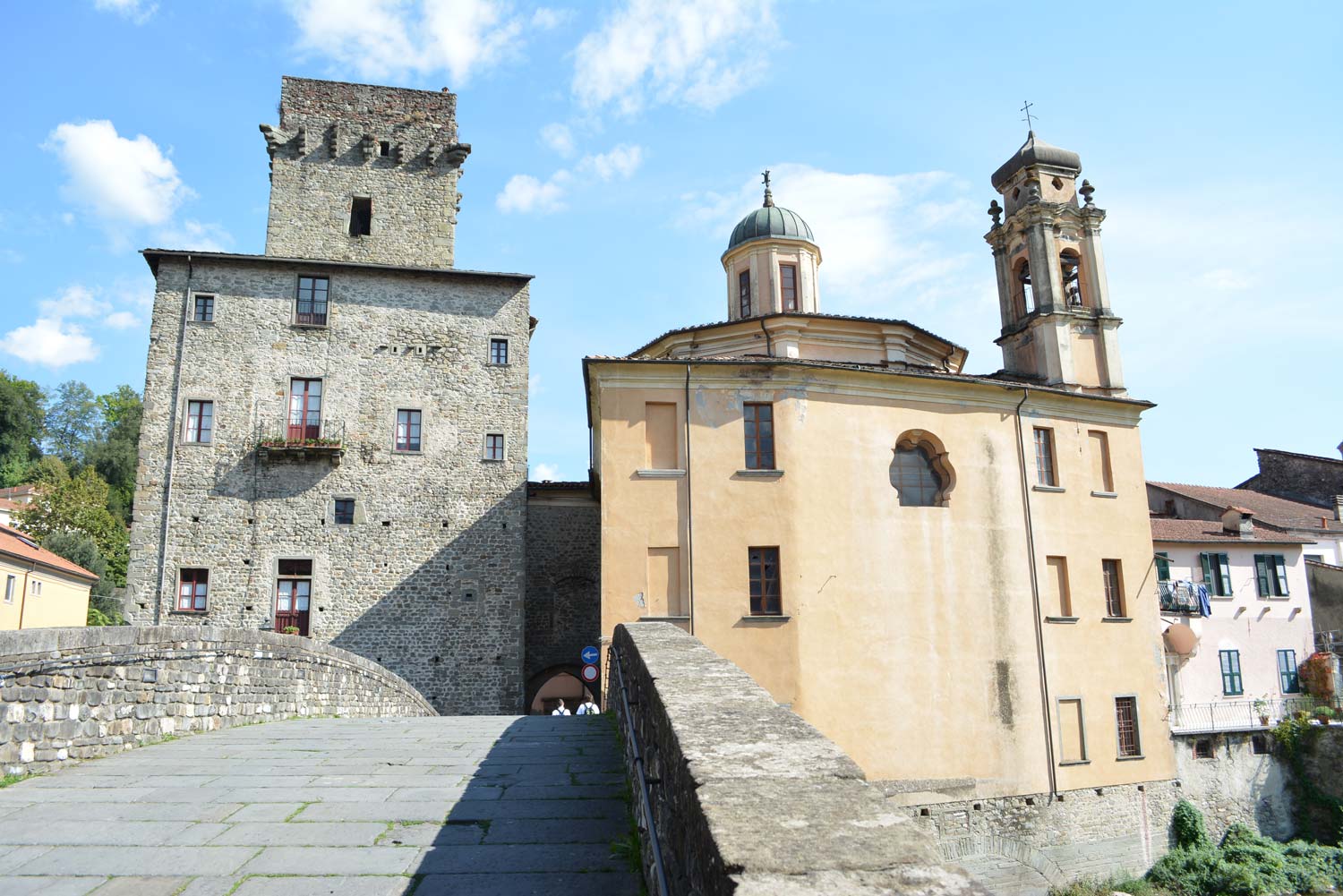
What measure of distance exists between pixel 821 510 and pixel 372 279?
15.1m

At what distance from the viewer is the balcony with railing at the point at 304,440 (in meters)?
24.0

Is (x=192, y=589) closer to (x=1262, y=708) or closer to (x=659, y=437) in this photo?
(x=659, y=437)


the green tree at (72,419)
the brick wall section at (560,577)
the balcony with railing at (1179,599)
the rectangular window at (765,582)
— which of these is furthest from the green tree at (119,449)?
the balcony with railing at (1179,599)

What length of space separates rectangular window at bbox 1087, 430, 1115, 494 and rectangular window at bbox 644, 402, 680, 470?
38.6ft

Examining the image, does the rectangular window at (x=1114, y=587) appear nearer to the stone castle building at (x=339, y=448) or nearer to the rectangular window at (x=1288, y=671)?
the rectangular window at (x=1288, y=671)

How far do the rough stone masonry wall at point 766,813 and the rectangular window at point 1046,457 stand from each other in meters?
19.9

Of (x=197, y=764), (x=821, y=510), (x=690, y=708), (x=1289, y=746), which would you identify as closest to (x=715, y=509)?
(x=821, y=510)

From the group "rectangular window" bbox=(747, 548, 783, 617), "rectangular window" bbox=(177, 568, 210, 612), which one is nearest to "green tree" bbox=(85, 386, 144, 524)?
"rectangular window" bbox=(177, 568, 210, 612)

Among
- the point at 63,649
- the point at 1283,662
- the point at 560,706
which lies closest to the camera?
the point at 63,649

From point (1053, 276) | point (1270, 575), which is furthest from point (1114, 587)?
point (1270, 575)

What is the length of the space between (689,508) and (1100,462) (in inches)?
478

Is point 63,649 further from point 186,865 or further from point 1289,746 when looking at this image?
point 1289,746

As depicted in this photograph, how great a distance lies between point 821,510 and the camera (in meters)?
19.7

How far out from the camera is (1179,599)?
3008 cm
